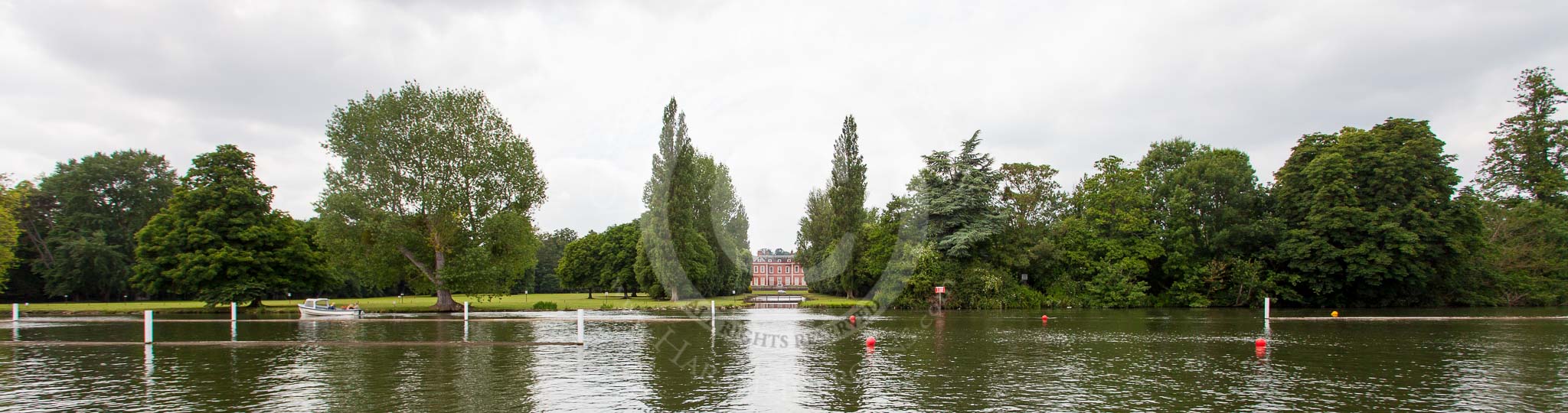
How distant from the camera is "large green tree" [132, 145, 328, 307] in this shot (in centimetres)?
5262

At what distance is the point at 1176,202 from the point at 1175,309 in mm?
9342

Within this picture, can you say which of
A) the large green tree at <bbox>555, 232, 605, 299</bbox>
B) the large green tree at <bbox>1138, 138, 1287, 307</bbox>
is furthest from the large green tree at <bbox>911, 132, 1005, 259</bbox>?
the large green tree at <bbox>555, 232, 605, 299</bbox>

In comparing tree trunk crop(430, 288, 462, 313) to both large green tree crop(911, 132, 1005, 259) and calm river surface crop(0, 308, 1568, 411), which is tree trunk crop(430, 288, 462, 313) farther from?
large green tree crop(911, 132, 1005, 259)

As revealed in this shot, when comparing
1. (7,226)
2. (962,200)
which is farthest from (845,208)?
(7,226)

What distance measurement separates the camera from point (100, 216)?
72938 mm

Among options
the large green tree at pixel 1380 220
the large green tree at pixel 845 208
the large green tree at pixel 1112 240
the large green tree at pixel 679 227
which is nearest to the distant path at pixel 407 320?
the large green tree at pixel 679 227

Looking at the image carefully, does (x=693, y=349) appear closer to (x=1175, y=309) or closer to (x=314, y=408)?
(x=314, y=408)

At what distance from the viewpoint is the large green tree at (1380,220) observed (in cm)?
5122

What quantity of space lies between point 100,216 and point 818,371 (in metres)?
86.2

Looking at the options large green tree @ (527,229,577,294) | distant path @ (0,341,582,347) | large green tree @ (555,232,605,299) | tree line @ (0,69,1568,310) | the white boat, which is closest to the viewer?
distant path @ (0,341,582,347)

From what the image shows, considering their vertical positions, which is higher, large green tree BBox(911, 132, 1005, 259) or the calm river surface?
large green tree BBox(911, 132, 1005, 259)

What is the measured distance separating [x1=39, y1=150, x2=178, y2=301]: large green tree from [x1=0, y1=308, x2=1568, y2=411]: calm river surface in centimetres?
4657

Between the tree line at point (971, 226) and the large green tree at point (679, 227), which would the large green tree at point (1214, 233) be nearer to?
the tree line at point (971, 226)

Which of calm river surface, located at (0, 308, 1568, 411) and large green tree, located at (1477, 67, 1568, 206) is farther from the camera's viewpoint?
large green tree, located at (1477, 67, 1568, 206)
